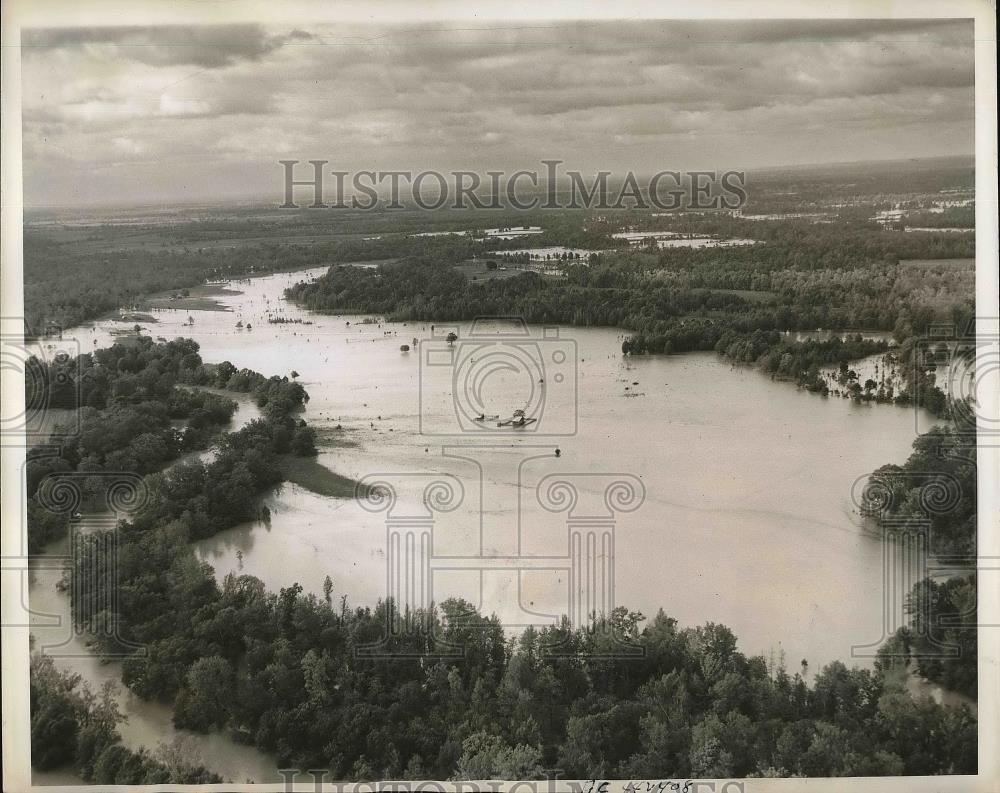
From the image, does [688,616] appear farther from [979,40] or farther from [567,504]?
[979,40]

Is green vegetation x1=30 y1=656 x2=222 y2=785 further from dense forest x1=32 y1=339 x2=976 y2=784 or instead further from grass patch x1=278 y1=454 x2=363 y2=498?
grass patch x1=278 y1=454 x2=363 y2=498

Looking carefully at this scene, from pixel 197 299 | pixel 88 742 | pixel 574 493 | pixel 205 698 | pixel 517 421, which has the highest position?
pixel 197 299

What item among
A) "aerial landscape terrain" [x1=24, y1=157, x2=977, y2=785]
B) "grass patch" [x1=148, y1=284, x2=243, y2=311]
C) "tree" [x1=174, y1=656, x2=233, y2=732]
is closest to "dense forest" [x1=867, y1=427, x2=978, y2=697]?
"aerial landscape terrain" [x1=24, y1=157, x2=977, y2=785]

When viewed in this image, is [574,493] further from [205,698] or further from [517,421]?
[205,698]

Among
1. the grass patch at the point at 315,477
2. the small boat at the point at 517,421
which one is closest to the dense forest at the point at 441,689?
the grass patch at the point at 315,477

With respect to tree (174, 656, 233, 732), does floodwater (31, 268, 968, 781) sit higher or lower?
higher

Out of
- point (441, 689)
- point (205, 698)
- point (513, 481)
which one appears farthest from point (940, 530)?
point (205, 698)
